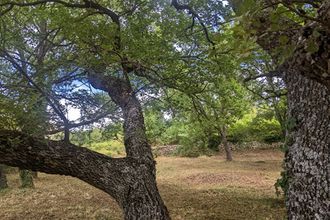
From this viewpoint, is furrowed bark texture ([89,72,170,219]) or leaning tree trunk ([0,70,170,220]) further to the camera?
furrowed bark texture ([89,72,170,219])

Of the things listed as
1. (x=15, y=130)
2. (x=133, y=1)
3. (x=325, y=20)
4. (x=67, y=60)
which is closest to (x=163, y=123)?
(x=133, y=1)

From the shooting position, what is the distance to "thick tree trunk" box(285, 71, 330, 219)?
10.3 ft

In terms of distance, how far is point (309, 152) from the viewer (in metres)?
3.24

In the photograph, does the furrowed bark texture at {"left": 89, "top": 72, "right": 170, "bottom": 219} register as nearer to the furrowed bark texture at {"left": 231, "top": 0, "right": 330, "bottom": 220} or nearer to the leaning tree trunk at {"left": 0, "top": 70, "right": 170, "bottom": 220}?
the leaning tree trunk at {"left": 0, "top": 70, "right": 170, "bottom": 220}

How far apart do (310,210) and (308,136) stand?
70 cm

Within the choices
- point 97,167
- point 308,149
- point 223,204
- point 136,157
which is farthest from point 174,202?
point 308,149

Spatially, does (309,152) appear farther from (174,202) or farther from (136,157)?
(174,202)

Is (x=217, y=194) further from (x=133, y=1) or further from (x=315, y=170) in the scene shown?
(x=315, y=170)

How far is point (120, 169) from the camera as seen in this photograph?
455 cm

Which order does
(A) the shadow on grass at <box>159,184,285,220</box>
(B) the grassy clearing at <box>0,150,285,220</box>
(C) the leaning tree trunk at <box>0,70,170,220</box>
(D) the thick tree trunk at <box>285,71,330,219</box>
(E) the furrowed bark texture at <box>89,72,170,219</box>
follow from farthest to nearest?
(B) the grassy clearing at <box>0,150,285,220</box>, (A) the shadow on grass at <box>159,184,285,220</box>, (E) the furrowed bark texture at <box>89,72,170,219</box>, (C) the leaning tree trunk at <box>0,70,170,220</box>, (D) the thick tree trunk at <box>285,71,330,219</box>

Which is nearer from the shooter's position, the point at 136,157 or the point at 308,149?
the point at 308,149

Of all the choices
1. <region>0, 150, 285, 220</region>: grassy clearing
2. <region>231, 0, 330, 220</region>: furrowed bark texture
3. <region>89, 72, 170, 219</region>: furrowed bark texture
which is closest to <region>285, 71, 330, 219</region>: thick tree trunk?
<region>231, 0, 330, 220</region>: furrowed bark texture

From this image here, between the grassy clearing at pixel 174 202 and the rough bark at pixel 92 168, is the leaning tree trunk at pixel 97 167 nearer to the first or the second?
the rough bark at pixel 92 168

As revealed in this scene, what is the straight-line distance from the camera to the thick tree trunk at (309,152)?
315cm
